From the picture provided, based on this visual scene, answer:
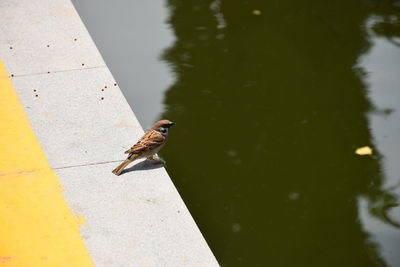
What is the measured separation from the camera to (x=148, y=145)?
284 inches

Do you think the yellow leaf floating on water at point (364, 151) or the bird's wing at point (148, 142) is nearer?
the bird's wing at point (148, 142)

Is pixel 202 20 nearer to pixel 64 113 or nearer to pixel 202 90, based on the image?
pixel 202 90

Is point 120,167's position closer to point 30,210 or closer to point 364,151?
point 30,210

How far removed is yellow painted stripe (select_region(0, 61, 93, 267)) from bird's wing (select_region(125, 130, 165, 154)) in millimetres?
784

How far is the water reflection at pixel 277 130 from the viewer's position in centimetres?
696

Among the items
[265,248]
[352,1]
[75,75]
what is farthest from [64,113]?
[352,1]

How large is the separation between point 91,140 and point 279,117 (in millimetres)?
2164

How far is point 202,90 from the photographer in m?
9.27

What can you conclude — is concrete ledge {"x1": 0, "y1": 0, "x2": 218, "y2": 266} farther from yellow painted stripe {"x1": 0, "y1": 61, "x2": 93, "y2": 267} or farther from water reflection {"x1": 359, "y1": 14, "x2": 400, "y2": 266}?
water reflection {"x1": 359, "y1": 14, "x2": 400, "y2": 266}

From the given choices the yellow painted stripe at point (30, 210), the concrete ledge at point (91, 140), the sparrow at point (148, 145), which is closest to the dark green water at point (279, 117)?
the concrete ledge at point (91, 140)

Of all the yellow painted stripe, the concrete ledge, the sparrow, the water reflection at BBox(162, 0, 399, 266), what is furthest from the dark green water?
the yellow painted stripe

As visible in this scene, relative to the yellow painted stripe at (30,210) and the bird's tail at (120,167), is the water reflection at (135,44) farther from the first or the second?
the yellow painted stripe at (30,210)

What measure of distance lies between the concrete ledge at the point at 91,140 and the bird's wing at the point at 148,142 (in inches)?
11.5

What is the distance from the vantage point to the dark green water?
22.9 feet
